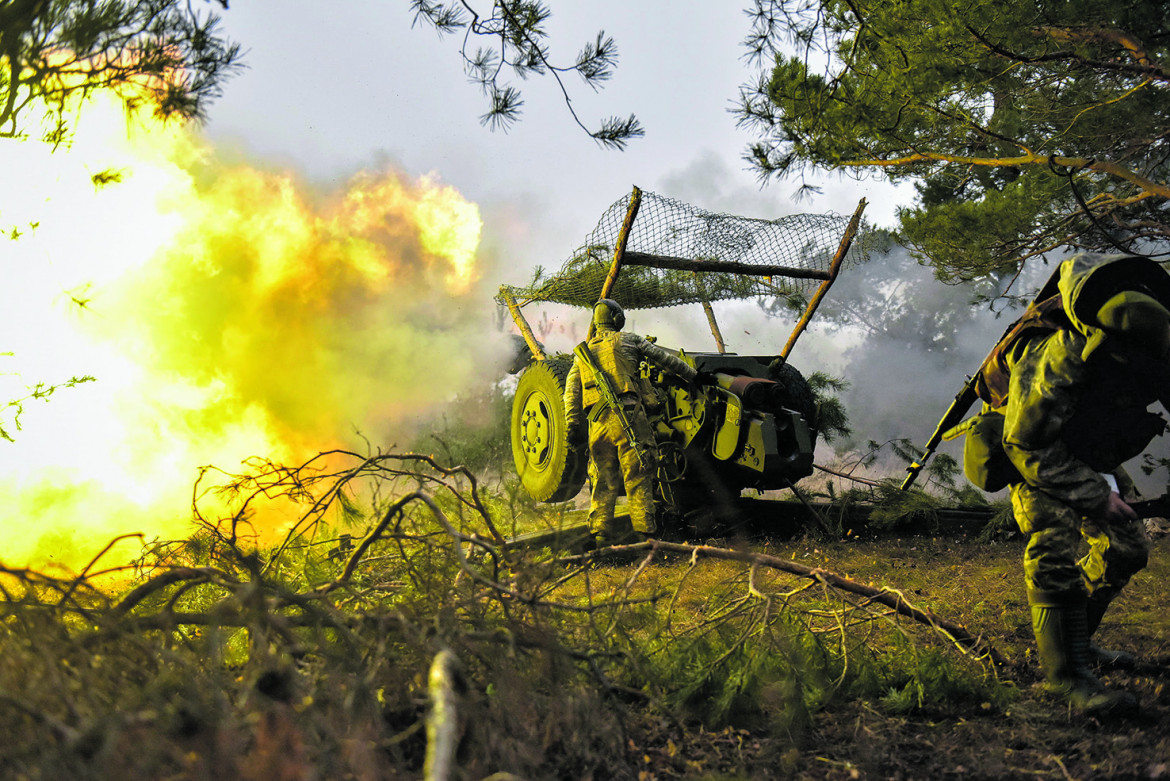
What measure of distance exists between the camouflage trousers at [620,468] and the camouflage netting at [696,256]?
1270 millimetres

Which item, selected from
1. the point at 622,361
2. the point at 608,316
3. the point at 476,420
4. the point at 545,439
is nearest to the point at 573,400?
the point at 622,361

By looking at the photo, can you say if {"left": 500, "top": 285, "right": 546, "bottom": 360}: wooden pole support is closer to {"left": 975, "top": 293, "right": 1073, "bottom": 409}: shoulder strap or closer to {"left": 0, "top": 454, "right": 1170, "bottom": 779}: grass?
{"left": 0, "top": 454, "right": 1170, "bottom": 779}: grass

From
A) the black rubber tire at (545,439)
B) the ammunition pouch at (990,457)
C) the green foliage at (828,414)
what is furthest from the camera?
the green foliage at (828,414)

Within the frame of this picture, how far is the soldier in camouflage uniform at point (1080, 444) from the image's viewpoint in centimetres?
287

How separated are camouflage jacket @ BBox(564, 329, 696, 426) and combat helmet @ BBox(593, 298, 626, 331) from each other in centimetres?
6

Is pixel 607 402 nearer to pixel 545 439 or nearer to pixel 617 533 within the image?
pixel 617 533

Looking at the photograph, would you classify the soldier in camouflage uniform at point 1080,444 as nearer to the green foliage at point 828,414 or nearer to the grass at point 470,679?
the grass at point 470,679

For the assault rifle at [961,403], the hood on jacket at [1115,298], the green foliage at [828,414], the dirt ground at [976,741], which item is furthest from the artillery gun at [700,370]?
the hood on jacket at [1115,298]

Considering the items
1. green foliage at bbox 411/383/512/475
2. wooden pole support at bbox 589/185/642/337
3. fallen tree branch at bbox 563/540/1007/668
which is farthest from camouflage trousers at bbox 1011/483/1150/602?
green foliage at bbox 411/383/512/475

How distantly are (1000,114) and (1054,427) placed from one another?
550 cm

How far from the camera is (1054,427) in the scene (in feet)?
9.54

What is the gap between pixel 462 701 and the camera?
147 centimetres

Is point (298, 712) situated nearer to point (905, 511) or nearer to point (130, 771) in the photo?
point (130, 771)

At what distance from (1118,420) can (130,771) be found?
Result: 3348 mm
